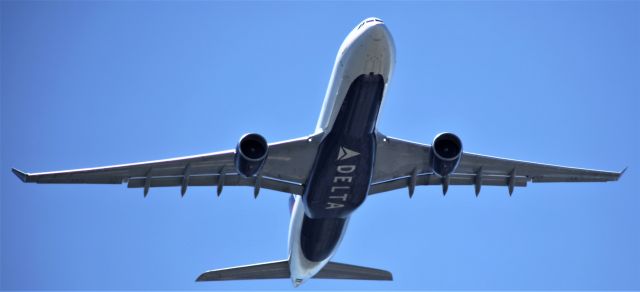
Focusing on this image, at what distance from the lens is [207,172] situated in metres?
34.0

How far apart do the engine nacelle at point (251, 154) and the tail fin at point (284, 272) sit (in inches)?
263

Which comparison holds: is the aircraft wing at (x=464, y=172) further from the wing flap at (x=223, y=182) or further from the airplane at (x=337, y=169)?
the wing flap at (x=223, y=182)

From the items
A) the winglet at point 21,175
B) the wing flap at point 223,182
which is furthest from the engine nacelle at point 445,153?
the winglet at point 21,175

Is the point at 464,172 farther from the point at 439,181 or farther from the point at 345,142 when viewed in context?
the point at 345,142

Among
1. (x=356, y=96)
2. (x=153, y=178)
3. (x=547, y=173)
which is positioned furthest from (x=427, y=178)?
(x=153, y=178)

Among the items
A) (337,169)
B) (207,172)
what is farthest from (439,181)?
(207,172)

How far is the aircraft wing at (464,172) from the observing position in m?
33.8

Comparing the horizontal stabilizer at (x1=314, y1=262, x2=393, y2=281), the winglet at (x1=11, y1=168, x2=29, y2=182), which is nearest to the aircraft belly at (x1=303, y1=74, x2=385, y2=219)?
the horizontal stabilizer at (x1=314, y1=262, x2=393, y2=281)

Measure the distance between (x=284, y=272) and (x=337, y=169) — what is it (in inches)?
302

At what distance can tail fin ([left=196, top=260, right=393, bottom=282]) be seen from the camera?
36.8m

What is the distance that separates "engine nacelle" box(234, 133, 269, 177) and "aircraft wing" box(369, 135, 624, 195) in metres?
4.50

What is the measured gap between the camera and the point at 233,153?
32562mm

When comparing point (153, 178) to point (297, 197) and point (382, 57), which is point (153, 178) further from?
point (382, 57)

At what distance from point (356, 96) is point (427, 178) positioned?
22.0 feet
